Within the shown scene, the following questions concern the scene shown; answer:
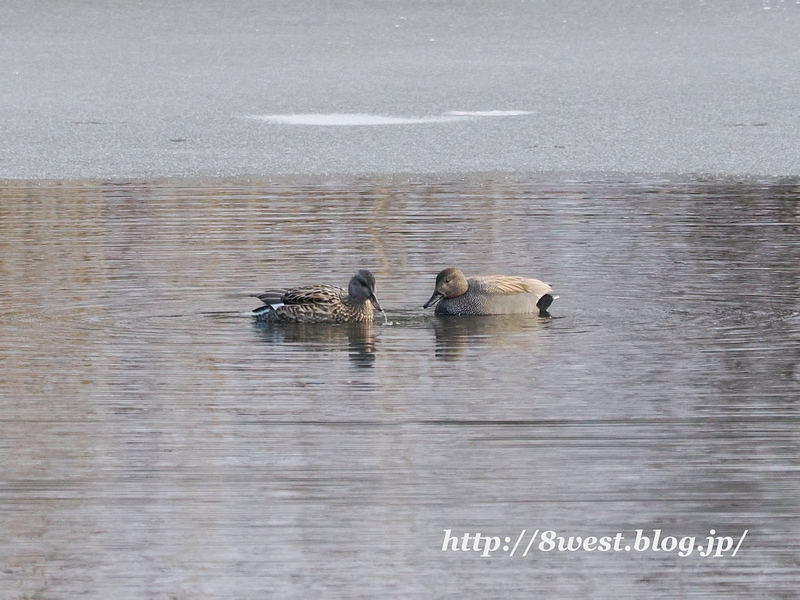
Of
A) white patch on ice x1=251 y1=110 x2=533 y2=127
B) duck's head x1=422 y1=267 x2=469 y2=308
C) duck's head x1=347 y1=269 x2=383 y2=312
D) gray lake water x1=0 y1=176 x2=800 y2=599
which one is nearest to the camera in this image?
gray lake water x1=0 y1=176 x2=800 y2=599

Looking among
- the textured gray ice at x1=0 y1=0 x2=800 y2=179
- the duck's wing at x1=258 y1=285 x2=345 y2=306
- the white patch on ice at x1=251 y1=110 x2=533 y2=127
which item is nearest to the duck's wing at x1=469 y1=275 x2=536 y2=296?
the duck's wing at x1=258 y1=285 x2=345 y2=306

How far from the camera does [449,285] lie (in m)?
8.93

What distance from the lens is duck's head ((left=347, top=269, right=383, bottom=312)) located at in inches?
341

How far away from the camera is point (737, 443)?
19.9ft

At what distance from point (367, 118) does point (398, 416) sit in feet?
40.2

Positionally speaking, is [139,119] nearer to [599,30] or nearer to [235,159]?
[235,159]

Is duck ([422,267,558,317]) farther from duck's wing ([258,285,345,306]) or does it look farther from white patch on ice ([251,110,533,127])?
white patch on ice ([251,110,533,127])

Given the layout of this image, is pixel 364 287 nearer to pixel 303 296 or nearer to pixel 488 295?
pixel 303 296

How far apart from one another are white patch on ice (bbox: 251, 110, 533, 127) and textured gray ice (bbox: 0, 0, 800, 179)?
0.35ft

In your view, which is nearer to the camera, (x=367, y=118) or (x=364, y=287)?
(x=364, y=287)

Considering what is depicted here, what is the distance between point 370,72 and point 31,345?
14.4 m

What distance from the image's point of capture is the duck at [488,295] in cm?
893

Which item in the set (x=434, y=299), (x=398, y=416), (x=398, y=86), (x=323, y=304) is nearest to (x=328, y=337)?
(x=323, y=304)

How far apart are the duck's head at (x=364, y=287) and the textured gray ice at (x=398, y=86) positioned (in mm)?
6825
